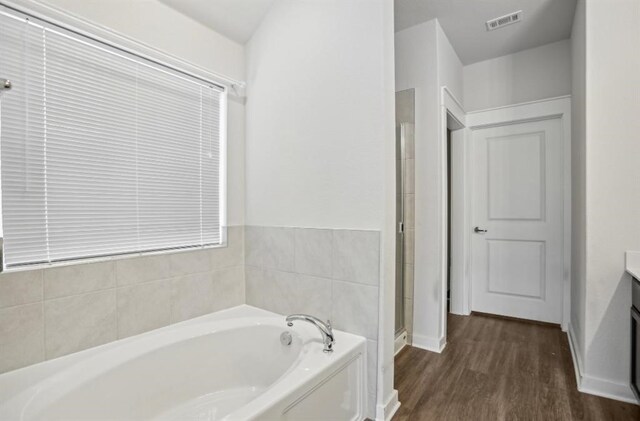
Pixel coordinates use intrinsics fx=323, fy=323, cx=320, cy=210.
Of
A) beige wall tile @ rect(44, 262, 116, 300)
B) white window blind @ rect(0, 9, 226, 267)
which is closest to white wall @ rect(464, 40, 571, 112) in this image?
white window blind @ rect(0, 9, 226, 267)

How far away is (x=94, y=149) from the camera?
5.35 ft

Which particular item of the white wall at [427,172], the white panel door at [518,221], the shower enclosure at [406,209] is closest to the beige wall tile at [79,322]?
the shower enclosure at [406,209]

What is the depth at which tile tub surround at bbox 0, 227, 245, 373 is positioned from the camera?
1385mm

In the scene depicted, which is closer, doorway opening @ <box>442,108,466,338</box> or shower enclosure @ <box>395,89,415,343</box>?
shower enclosure @ <box>395,89,415,343</box>

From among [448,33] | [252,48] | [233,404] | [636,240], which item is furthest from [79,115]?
[636,240]

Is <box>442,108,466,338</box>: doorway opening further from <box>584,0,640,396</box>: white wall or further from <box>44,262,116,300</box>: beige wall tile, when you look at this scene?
<box>44,262,116,300</box>: beige wall tile

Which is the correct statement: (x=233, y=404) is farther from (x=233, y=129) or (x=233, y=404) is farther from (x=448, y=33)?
(x=448, y=33)

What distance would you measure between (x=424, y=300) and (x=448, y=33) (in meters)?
2.27

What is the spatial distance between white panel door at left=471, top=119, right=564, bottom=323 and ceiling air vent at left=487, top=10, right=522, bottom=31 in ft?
3.11

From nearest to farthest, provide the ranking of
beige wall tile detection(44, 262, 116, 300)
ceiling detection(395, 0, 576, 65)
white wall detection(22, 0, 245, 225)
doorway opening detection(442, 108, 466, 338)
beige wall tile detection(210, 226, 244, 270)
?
beige wall tile detection(44, 262, 116, 300), white wall detection(22, 0, 245, 225), beige wall tile detection(210, 226, 244, 270), ceiling detection(395, 0, 576, 65), doorway opening detection(442, 108, 466, 338)

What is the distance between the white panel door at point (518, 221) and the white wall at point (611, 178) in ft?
3.99

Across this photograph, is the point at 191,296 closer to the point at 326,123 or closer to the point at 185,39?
the point at 326,123

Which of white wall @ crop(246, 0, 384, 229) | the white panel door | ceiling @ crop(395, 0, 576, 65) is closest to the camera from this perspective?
white wall @ crop(246, 0, 384, 229)

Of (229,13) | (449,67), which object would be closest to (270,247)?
(229,13)
